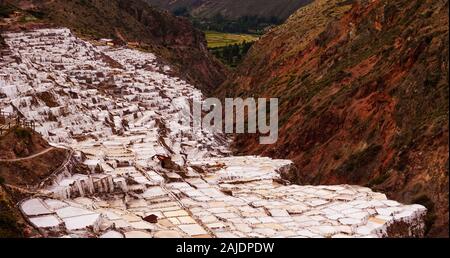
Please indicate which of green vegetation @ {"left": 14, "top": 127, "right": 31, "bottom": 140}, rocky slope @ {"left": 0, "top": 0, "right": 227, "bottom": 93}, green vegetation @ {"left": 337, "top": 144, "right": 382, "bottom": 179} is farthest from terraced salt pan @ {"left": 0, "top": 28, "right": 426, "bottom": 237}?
rocky slope @ {"left": 0, "top": 0, "right": 227, "bottom": 93}

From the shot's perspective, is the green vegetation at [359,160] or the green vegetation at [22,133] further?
the green vegetation at [359,160]

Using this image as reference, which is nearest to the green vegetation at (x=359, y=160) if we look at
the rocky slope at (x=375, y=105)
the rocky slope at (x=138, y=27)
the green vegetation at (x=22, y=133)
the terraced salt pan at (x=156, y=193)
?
the rocky slope at (x=375, y=105)

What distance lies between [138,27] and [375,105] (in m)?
87.0

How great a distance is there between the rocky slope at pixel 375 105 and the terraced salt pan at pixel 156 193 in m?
2.29

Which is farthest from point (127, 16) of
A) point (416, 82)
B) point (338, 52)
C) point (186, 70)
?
point (416, 82)

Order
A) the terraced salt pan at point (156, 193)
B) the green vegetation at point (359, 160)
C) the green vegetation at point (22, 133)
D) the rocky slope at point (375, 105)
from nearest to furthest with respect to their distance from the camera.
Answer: the terraced salt pan at point (156, 193) < the green vegetation at point (22, 133) < the rocky slope at point (375, 105) < the green vegetation at point (359, 160)

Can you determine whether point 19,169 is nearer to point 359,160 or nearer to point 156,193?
point 156,193

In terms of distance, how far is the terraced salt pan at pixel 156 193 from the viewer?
15.3 meters

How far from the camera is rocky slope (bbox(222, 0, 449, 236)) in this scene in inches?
853

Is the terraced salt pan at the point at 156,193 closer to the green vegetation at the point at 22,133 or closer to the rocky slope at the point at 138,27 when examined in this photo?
the green vegetation at the point at 22,133

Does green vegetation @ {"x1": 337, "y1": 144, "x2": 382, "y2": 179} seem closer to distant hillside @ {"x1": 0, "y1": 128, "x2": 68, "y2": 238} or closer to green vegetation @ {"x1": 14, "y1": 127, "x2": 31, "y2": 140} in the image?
distant hillside @ {"x1": 0, "y1": 128, "x2": 68, "y2": 238}

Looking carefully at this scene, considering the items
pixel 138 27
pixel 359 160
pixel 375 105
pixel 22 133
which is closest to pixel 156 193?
pixel 22 133

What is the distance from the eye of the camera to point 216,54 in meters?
129

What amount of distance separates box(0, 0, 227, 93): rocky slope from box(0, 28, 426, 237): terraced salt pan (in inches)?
1866
